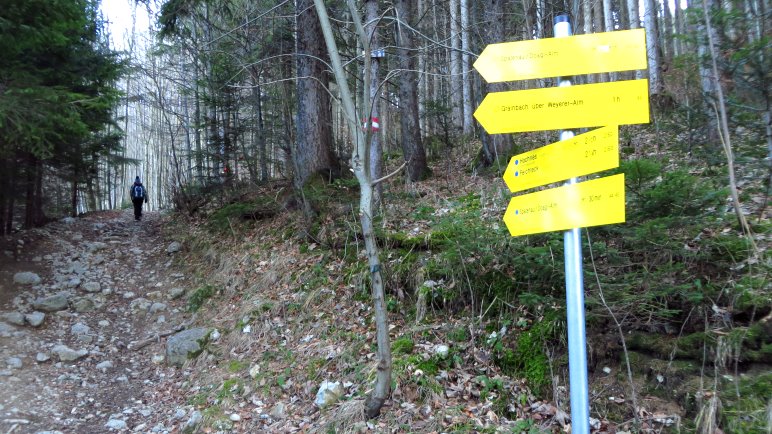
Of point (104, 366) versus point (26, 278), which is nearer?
point (104, 366)

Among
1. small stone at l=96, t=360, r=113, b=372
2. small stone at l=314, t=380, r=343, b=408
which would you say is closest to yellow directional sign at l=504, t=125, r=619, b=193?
small stone at l=314, t=380, r=343, b=408

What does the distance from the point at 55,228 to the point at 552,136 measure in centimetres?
1222

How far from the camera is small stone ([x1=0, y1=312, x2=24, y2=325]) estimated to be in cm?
808

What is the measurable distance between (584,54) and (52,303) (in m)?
9.46

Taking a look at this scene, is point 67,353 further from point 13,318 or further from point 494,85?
point 494,85

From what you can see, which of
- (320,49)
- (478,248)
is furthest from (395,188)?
(478,248)

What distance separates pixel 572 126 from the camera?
2557mm

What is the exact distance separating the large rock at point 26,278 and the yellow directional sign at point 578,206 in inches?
392

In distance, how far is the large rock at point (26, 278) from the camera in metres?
9.32

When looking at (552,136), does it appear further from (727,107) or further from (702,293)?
(702,293)

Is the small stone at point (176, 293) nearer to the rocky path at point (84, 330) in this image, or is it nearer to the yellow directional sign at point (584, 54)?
the rocky path at point (84, 330)

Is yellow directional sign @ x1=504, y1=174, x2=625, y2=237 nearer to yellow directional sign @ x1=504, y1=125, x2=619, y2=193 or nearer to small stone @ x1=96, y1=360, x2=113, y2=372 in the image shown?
yellow directional sign @ x1=504, y1=125, x2=619, y2=193

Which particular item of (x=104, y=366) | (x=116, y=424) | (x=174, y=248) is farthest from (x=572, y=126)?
(x=174, y=248)

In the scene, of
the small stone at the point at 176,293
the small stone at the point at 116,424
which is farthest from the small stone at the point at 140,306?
the small stone at the point at 116,424
